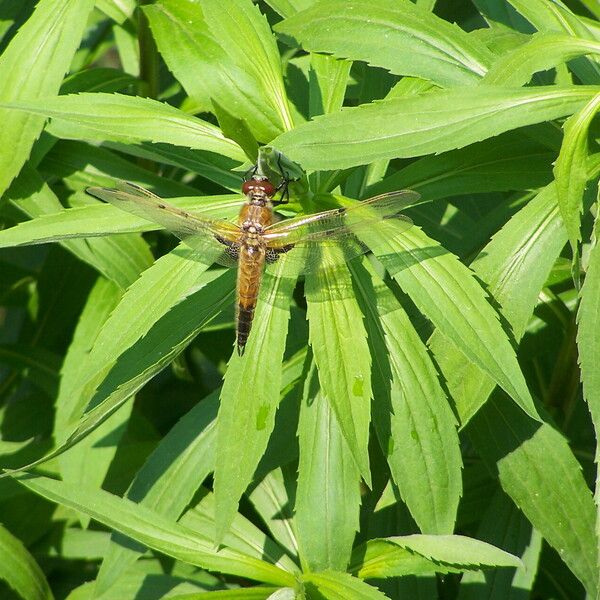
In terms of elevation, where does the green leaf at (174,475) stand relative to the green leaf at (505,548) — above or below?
above

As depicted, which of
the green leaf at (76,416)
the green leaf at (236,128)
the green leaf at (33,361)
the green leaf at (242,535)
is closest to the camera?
the green leaf at (236,128)

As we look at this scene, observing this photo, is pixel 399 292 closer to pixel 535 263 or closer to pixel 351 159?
pixel 535 263

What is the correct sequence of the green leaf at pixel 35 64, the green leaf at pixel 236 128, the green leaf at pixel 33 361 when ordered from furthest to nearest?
the green leaf at pixel 33 361 < the green leaf at pixel 35 64 < the green leaf at pixel 236 128

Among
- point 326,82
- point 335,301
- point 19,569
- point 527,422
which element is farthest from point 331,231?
point 19,569

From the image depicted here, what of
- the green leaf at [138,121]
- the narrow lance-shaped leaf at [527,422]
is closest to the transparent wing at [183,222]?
the green leaf at [138,121]

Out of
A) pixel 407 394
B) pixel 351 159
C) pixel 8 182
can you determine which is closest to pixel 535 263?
pixel 407 394

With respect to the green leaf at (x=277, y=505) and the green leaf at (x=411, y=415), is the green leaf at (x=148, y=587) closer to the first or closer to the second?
the green leaf at (x=277, y=505)

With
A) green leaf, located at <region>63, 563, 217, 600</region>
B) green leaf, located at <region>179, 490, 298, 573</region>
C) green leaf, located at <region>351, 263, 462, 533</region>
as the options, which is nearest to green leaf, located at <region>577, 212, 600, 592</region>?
green leaf, located at <region>351, 263, 462, 533</region>
